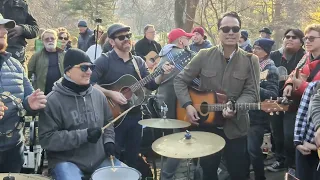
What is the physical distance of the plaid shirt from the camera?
3.40m

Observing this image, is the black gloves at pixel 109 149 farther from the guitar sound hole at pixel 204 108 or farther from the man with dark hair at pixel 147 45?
the man with dark hair at pixel 147 45

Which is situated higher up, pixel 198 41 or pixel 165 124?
pixel 198 41

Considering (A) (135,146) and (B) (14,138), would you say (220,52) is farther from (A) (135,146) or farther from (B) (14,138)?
(B) (14,138)

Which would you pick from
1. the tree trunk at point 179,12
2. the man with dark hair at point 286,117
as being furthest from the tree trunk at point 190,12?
the man with dark hair at point 286,117

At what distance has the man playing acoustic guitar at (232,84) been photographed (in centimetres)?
409

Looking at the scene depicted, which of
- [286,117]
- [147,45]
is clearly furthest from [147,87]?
[147,45]

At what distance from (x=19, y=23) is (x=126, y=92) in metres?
1.48

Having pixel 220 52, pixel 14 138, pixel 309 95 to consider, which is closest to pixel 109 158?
pixel 14 138

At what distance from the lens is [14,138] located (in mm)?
3547

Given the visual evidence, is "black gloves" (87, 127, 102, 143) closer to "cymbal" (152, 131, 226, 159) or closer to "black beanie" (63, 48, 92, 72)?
"cymbal" (152, 131, 226, 159)

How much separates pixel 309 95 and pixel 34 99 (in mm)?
2397

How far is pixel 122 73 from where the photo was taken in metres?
4.68

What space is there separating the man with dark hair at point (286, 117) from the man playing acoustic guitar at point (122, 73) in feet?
5.66

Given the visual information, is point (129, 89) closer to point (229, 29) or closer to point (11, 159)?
point (229, 29)
